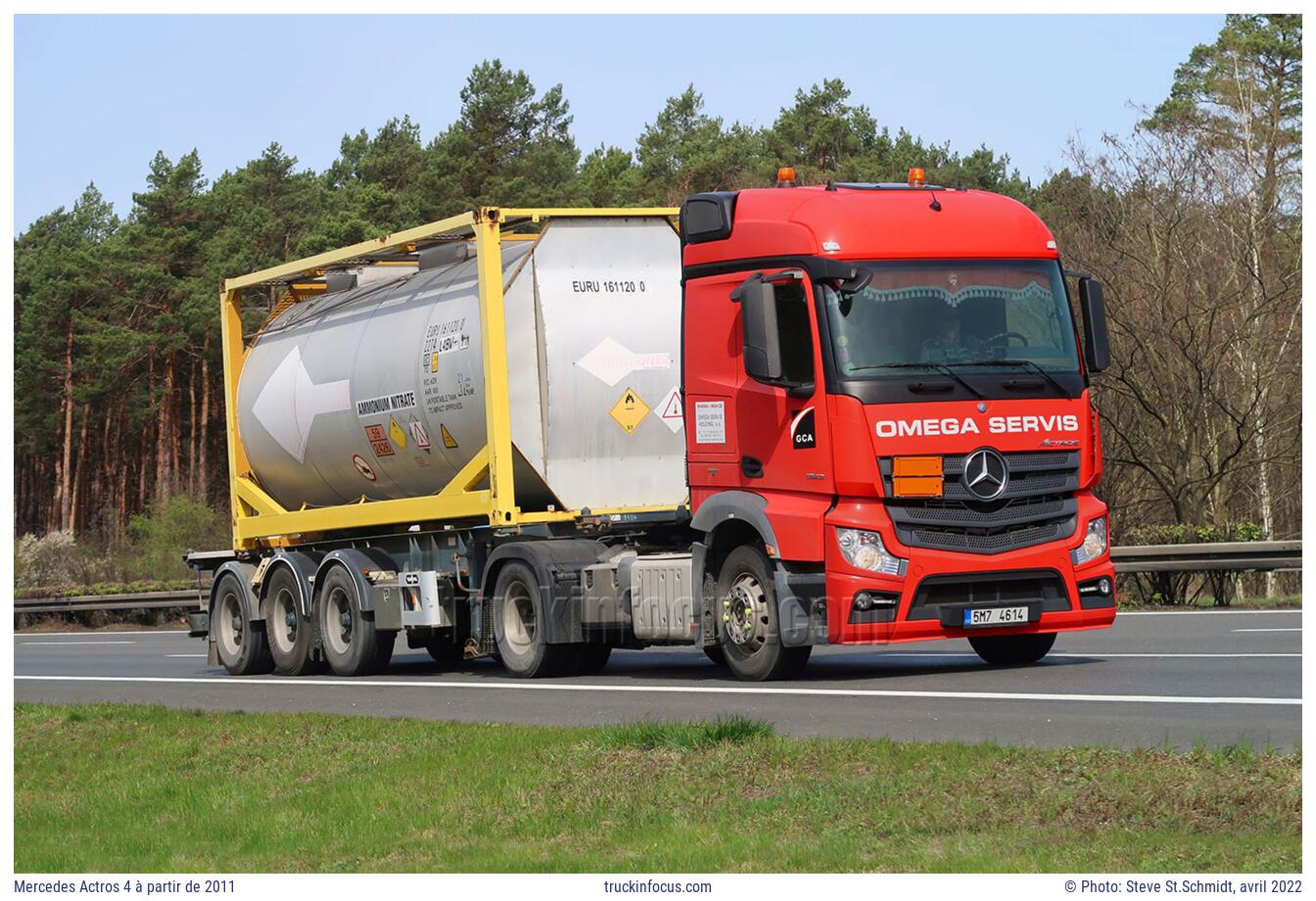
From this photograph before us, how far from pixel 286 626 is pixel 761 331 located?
8105 millimetres

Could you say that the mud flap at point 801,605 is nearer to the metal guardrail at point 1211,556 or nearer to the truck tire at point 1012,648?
the truck tire at point 1012,648

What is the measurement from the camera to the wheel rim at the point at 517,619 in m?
16.6

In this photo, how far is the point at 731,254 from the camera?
48.3ft

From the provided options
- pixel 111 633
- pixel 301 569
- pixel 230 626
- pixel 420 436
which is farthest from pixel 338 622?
pixel 111 633

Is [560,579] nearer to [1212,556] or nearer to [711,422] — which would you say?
[711,422]

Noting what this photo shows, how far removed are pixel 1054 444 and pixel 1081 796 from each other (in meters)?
6.02

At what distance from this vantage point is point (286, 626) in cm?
1994

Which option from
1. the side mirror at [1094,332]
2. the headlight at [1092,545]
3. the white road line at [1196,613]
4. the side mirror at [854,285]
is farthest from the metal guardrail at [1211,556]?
the side mirror at [854,285]

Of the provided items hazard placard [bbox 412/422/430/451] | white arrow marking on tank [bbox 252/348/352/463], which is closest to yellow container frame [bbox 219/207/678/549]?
hazard placard [bbox 412/422/430/451]

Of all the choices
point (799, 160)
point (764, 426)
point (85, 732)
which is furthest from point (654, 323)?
point (799, 160)

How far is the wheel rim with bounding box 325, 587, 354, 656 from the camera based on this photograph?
18781 millimetres

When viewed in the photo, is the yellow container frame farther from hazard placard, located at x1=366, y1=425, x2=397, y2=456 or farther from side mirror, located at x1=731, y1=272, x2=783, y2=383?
side mirror, located at x1=731, y1=272, x2=783, y2=383

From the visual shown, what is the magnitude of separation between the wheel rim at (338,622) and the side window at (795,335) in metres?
6.49

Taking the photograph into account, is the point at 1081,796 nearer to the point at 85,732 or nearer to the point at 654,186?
the point at 85,732
